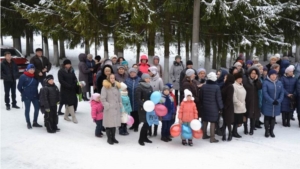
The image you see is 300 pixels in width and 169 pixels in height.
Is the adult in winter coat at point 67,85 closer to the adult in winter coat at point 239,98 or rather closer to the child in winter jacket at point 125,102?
the child in winter jacket at point 125,102

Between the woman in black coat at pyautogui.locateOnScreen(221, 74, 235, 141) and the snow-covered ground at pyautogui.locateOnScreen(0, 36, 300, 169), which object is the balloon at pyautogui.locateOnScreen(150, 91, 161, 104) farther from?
the woman in black coat at pyautogui.locateOnScreen(221, 74, 235, 141)

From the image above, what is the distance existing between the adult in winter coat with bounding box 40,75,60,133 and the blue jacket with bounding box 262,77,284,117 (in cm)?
588

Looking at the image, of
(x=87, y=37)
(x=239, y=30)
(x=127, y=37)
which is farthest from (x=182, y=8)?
(x=87, y=37)

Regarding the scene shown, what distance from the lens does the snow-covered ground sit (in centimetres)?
653

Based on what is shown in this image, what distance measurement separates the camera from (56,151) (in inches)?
275

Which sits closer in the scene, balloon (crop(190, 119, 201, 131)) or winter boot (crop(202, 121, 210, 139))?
balloon (crop(190, 119, 201, 131))

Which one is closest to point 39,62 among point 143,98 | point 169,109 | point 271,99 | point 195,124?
point 143,98

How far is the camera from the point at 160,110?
7.71 m

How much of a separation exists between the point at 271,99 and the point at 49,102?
6.17 metres

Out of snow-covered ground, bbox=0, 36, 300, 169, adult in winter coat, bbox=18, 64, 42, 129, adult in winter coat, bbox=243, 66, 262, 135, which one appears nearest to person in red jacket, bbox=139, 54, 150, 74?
snow-covered ground, bbox=0, 36, 300, 169

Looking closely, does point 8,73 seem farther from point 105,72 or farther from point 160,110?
point 160,110

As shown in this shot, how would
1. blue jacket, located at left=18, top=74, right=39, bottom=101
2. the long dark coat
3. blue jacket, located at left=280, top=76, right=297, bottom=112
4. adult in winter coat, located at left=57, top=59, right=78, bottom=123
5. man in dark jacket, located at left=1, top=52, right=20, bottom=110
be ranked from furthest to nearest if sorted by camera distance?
1. man in dark jacket, located at left=1, top=52, right=20, bottom=110
2. blue jacket, located at left=280, top=76, right=297, bottom=112
3. adult in winter coat, located at left=57, top=59, right=78, bottom=123
4. the long dark coat
5. blue jacket, located at left=18, top=74, right=39, bottom=101

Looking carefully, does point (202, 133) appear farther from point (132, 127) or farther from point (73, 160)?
point (73, 160)

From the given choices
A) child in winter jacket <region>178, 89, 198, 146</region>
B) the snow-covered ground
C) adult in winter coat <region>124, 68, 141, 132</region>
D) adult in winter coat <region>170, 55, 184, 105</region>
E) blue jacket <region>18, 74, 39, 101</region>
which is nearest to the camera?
the snow-covered ground
